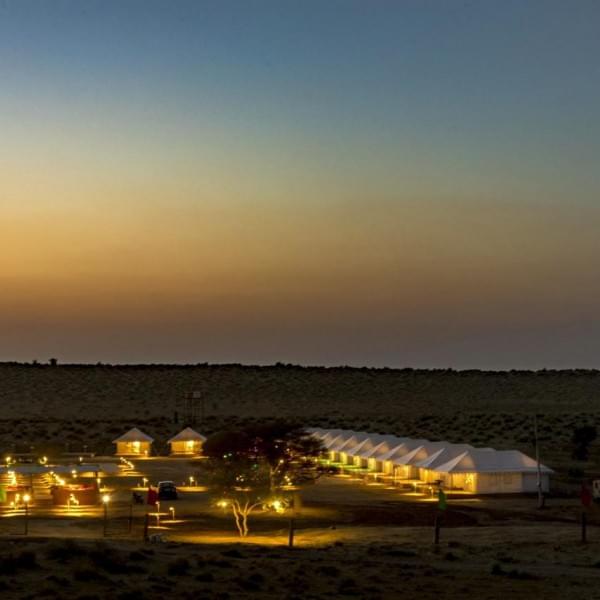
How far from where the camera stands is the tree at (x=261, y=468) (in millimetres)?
41938

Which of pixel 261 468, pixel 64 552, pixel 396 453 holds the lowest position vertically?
pixel 64 552

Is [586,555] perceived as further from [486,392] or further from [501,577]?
[486,392]

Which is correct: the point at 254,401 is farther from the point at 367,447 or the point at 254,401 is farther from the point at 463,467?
the point at 463,467

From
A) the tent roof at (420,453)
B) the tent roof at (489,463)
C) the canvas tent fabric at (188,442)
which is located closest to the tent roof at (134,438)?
the canvas tent fabric at (188,442)

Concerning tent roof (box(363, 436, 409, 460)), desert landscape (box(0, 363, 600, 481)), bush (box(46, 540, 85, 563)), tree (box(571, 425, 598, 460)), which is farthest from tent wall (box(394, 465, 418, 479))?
bush (box(46, 540, 85, 563))

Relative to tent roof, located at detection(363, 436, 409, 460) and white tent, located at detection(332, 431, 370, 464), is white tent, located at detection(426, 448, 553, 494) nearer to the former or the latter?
tent roof, located at detection(363, 436, 409, 460)

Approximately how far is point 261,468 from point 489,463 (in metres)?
19.0

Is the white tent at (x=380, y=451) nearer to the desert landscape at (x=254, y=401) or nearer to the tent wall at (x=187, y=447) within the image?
the tent wall at (x=187, y=447)

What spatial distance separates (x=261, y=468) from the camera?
44.2m

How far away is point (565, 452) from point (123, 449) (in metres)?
38.9

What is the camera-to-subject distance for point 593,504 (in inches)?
1996

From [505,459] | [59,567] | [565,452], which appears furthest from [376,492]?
[59,567]

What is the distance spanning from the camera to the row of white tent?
58.4 m

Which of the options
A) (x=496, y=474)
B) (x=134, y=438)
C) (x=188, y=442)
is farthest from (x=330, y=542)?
(x=188, y=442)
